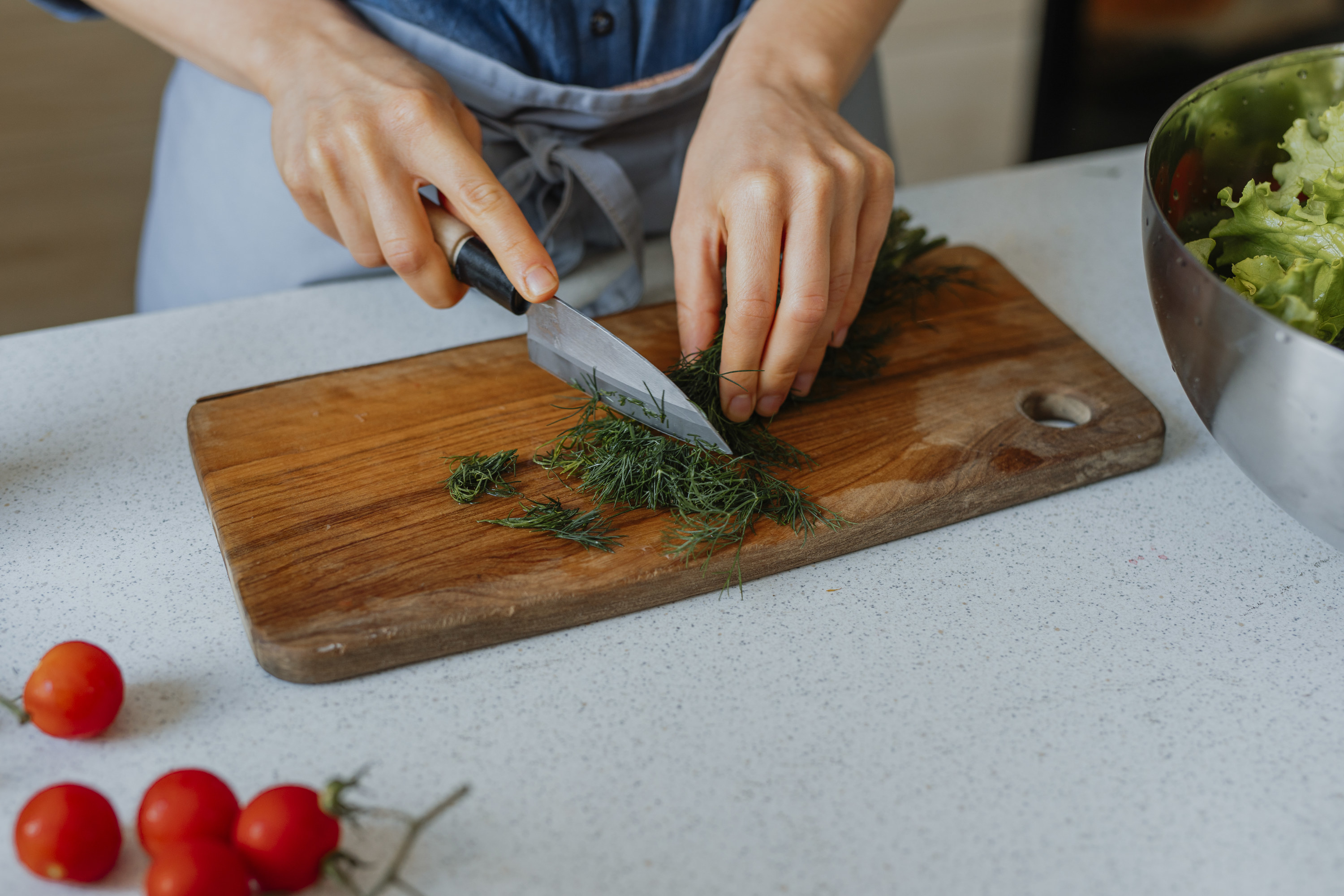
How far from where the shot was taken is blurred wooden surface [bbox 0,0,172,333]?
3344mm

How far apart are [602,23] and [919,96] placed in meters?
2.79

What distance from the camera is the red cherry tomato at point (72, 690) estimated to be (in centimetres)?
71

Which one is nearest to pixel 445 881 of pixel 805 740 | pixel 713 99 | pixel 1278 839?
pixel 805 740

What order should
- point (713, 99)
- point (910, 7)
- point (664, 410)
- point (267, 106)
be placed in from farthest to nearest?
point (910, 7) < point (267, 106) < point (713, 99) < point (664, 410)

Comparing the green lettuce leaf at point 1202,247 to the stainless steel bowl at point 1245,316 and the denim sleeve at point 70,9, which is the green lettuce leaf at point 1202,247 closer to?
the stainless steel bowl at point 1245,316

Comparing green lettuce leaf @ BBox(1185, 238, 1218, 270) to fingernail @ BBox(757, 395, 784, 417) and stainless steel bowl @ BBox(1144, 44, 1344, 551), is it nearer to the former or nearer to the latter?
stainless steel bowl @ BBox(1144, 44, 1344, 551)

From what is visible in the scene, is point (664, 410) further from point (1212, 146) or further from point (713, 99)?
point (1212, 146)

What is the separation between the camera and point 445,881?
67cm

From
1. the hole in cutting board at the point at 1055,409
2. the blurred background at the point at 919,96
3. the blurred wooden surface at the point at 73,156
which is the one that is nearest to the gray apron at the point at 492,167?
the hole in cutting board at the point at 1055,409

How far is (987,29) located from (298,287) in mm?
3170

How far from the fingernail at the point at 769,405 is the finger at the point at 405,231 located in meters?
0.36

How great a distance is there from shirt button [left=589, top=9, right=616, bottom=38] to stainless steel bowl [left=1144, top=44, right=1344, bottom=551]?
0.69 meters

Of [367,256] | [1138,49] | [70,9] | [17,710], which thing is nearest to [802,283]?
[367,256]

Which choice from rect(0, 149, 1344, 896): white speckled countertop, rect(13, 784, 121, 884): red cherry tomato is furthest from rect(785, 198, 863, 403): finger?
rect(13, 784, 121, 884): red cherry tomato
